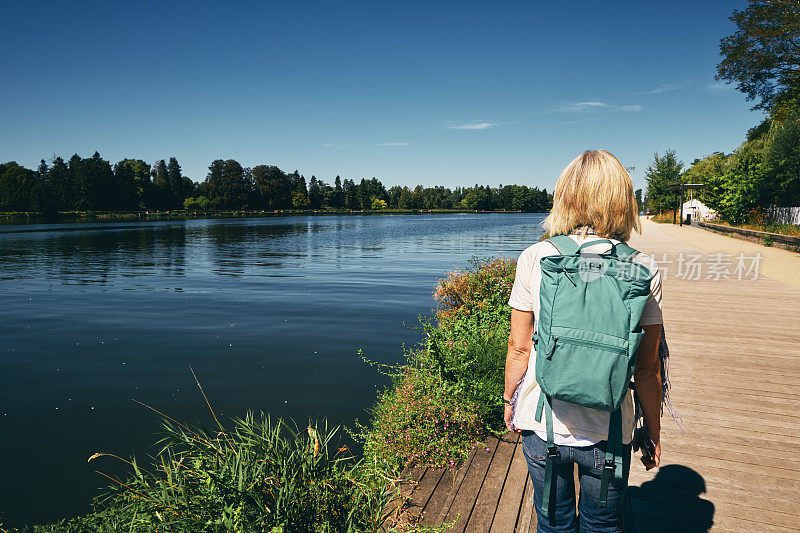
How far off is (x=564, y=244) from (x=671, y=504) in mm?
2615

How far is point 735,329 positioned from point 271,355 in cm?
869

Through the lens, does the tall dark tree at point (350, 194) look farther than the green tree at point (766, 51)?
Yes

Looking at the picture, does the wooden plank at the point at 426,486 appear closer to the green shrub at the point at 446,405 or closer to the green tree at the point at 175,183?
the green shrub at the point at 446,405

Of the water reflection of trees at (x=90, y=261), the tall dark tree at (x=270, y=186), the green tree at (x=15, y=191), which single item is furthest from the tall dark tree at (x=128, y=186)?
the water reflection of trees at (x=90, y=261)

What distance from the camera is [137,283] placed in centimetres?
1884

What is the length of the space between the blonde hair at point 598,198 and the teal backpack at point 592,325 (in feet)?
0.46

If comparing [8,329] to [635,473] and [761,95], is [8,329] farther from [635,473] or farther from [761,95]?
[761,95]

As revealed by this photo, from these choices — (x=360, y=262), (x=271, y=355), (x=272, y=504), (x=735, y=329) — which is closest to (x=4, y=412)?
(x=271, y=355)

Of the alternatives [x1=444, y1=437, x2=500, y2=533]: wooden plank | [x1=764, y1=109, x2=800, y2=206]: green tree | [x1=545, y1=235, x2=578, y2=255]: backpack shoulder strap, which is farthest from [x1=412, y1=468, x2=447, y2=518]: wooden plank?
[x1=764, y1=109, x2=800, y2=206]: green tree

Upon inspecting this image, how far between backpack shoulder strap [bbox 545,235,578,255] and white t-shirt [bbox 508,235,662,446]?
0.08 ft

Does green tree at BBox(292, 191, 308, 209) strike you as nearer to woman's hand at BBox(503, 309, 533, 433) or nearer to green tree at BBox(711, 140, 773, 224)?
green tree at BBox(711, 140, 773, 224)

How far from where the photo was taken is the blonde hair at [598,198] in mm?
1844

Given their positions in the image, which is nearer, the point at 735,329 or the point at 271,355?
the point at 735,329

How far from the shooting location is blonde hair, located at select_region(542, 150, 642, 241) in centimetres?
184
